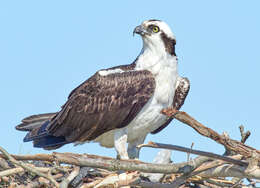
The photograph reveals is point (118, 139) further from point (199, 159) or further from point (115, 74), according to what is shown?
point (199, 159)

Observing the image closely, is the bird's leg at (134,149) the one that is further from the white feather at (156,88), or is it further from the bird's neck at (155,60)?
the bird's neck at (155,60)

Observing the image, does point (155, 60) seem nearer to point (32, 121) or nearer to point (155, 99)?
point (155, 99)

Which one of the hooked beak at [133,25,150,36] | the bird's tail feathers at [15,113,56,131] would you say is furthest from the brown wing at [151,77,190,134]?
the bird's tail feathers at [15,113,56,131]

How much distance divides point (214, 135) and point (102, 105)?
336 cm

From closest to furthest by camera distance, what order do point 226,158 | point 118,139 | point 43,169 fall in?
point 226,158 < point 43,169 < point 118,139

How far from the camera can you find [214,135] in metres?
5.60

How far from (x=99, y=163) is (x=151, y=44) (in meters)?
3.09

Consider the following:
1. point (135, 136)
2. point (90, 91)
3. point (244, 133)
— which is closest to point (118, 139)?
point (135, 136)

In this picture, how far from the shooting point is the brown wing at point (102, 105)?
839 centimetres

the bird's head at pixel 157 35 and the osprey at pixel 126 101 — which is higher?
the bird's head at pixel 157 35

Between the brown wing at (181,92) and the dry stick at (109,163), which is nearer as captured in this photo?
the dry stick at (109,163)

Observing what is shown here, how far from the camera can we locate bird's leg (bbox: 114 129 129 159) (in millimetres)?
8406

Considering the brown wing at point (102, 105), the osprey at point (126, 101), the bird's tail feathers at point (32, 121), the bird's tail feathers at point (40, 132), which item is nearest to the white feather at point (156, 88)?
the osprey at point (126, 101)

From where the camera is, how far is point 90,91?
895 cm
